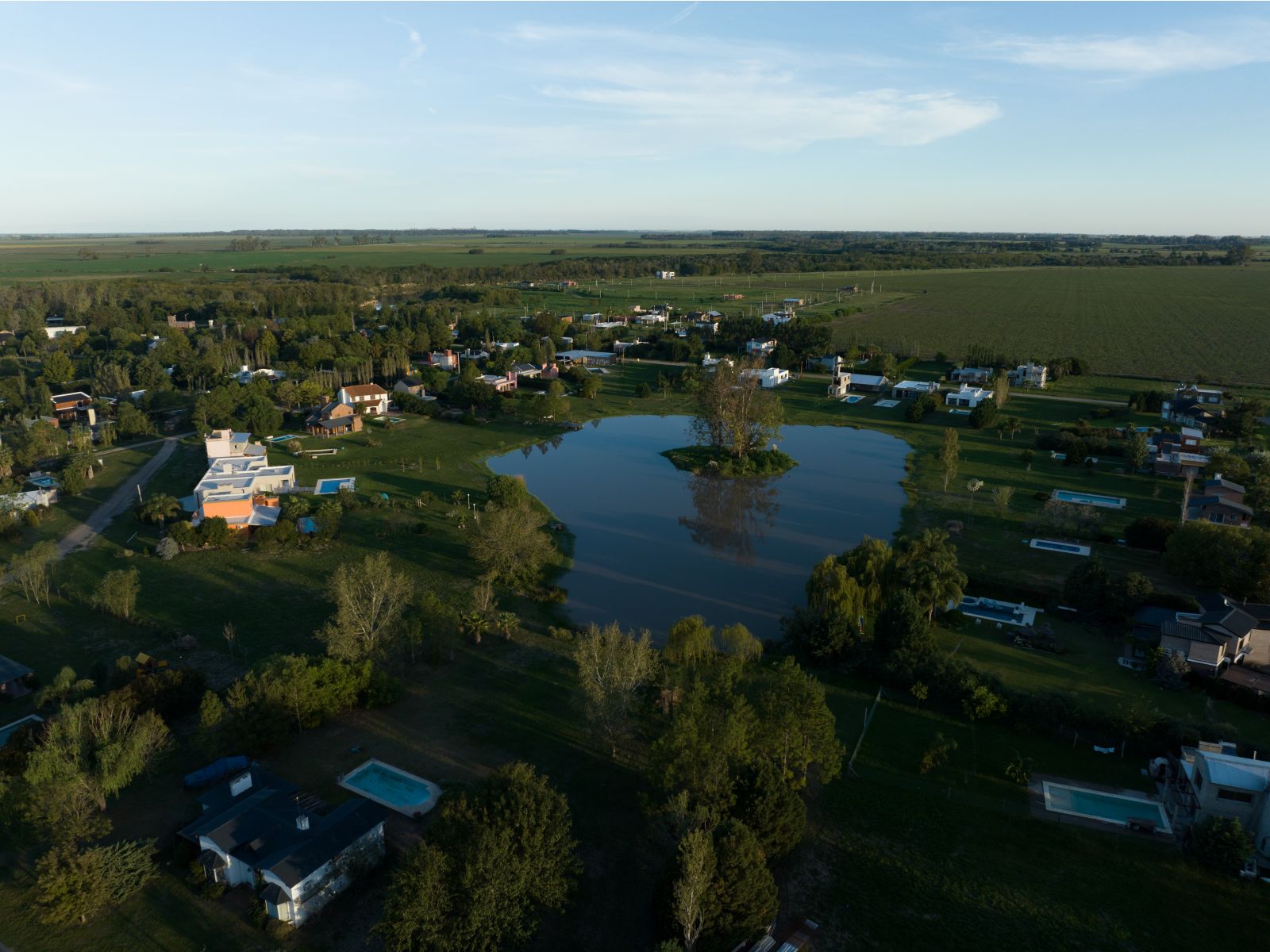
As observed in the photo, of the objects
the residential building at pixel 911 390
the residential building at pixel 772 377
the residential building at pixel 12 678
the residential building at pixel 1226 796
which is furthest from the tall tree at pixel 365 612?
the residential building at pixel 911 390

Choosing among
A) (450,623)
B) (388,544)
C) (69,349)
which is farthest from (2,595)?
(69,349)

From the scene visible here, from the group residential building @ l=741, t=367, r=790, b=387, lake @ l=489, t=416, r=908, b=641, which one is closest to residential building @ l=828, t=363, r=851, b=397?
residential building @ l=741, t=367, r=790, b=387

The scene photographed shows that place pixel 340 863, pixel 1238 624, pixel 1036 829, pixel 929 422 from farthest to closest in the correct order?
pixel 929 422, pixel 1238 624, pixel 1036 829, pixel 340 863

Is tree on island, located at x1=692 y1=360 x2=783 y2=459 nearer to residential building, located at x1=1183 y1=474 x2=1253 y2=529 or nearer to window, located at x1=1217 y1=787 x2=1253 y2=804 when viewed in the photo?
residential building, located at x1=1183 y1=474 x2=1253 y2=529

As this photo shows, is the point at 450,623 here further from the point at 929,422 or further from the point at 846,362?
the point at 846,362

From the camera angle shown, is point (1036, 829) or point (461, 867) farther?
point (1036, 829)

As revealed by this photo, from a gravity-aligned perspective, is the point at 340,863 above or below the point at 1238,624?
below

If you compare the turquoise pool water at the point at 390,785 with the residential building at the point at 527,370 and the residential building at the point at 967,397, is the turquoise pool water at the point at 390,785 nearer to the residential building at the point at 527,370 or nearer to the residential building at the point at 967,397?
the residential building at the point at 967,397
